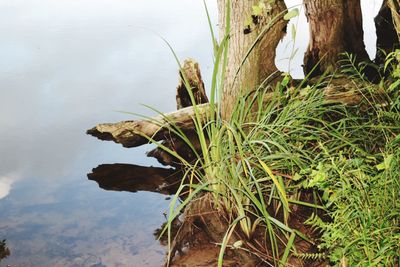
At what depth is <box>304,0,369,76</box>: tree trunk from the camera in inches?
199

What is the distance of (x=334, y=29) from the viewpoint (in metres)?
5.14

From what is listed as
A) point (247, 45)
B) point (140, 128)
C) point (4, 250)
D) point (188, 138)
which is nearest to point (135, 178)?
point (140, 128)

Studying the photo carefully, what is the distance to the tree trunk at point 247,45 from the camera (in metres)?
3.24

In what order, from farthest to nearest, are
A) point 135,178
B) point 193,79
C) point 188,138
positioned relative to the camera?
point 193,79 → point 188,138 → point 135,178

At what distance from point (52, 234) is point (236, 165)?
1.98 meters

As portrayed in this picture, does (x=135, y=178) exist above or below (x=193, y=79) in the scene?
below

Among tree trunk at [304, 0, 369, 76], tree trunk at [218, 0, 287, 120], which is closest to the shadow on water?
tree trunk at [218, 0, 287, 120]

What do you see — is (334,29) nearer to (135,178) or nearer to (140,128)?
(140,128)

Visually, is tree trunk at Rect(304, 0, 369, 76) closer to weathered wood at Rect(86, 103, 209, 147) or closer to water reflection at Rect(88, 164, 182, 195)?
weathered wood at Rect(86, 103, 209, 147)

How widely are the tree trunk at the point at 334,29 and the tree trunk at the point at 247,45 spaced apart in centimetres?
175

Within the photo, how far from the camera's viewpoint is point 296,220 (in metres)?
2.59

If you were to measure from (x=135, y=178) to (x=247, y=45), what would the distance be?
199 cm

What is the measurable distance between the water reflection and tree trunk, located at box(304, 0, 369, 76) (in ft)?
7.56

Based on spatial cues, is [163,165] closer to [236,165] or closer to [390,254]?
[236,165]
